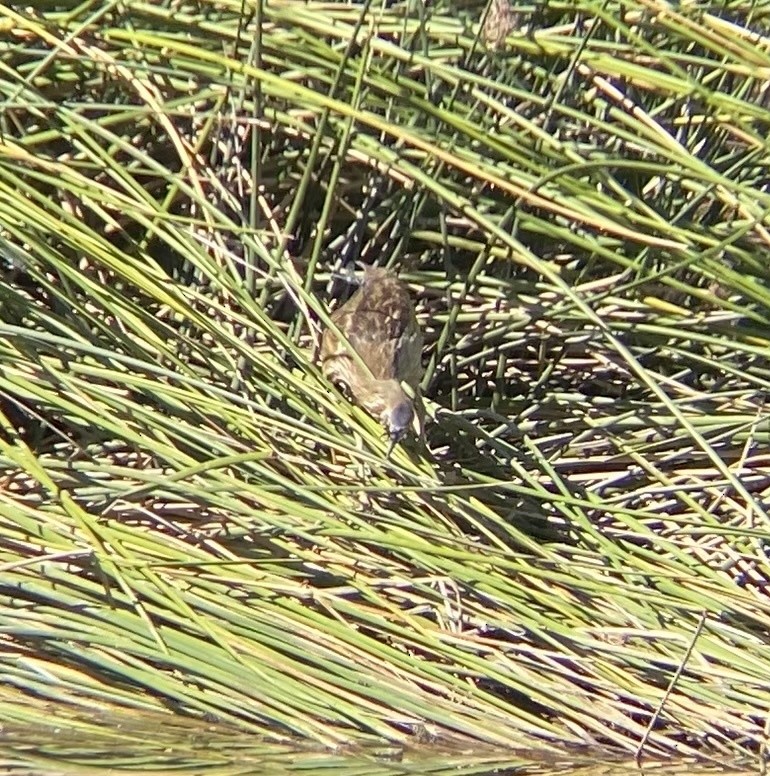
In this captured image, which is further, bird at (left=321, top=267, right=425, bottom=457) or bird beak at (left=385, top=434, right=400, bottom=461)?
bird at (left=321, top=267, right=425, bottom=457)

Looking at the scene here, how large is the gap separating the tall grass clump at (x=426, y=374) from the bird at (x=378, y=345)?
0.09m

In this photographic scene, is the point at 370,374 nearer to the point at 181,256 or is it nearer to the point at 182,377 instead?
the point at 182,377

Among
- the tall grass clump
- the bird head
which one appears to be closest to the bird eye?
the bird head

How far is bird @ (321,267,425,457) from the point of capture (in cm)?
397

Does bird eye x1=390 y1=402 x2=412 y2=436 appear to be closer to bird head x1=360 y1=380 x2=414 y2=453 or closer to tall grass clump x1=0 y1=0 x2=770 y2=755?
bird head x1=360 y1=380 x2=414 y2=453

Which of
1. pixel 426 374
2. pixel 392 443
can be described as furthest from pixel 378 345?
pixel 392 443

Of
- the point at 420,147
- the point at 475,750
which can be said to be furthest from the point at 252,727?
the point at 420,147

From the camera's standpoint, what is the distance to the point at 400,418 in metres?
3.73

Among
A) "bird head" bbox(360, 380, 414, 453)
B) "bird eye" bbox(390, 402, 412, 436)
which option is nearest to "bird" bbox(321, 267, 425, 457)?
"bird head" bbox(360, 380, 414, 453)

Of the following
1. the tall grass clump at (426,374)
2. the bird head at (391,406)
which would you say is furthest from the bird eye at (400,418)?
the tall grass clump at (426,374)

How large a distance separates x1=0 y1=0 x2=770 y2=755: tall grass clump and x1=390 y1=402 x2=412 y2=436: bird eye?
0.10 m

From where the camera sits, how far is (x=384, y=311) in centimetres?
408

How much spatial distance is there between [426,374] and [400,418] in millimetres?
591

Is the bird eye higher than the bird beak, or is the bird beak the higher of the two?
the bird eye
